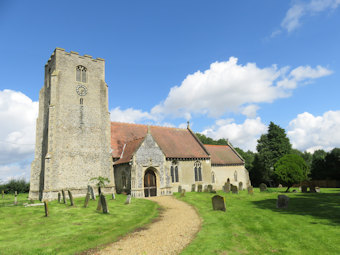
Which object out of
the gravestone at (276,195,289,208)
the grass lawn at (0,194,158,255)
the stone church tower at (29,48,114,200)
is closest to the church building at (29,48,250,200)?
the stone church tower at (29,48,114,200)

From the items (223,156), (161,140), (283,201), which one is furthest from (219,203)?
(223,156)

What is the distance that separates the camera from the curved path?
8086 millimetres

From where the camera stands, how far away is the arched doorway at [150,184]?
24.8m

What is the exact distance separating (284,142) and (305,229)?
4336 centimetres

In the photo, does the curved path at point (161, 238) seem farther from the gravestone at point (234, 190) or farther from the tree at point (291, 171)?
the tree at point (291, 171)

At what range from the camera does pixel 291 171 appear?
28141 mm

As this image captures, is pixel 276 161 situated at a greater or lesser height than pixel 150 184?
greater

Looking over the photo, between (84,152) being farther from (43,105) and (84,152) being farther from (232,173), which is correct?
(232,173)

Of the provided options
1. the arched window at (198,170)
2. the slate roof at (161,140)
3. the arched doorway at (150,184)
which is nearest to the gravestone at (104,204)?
the arched doorway at (150,184)

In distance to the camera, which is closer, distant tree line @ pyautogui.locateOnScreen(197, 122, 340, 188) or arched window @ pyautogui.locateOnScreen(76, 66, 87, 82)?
arched window @ pyautogui.locateOnScreen(76, 66, 87, 82)

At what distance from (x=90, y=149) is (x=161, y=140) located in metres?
9.39

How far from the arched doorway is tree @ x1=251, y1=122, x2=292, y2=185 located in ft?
93.8

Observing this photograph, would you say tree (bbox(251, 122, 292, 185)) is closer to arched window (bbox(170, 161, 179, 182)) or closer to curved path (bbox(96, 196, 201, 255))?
arched window (bbox(170, 161, 179, 182))

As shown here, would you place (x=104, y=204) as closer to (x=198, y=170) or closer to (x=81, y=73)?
(x=198, y=170)
